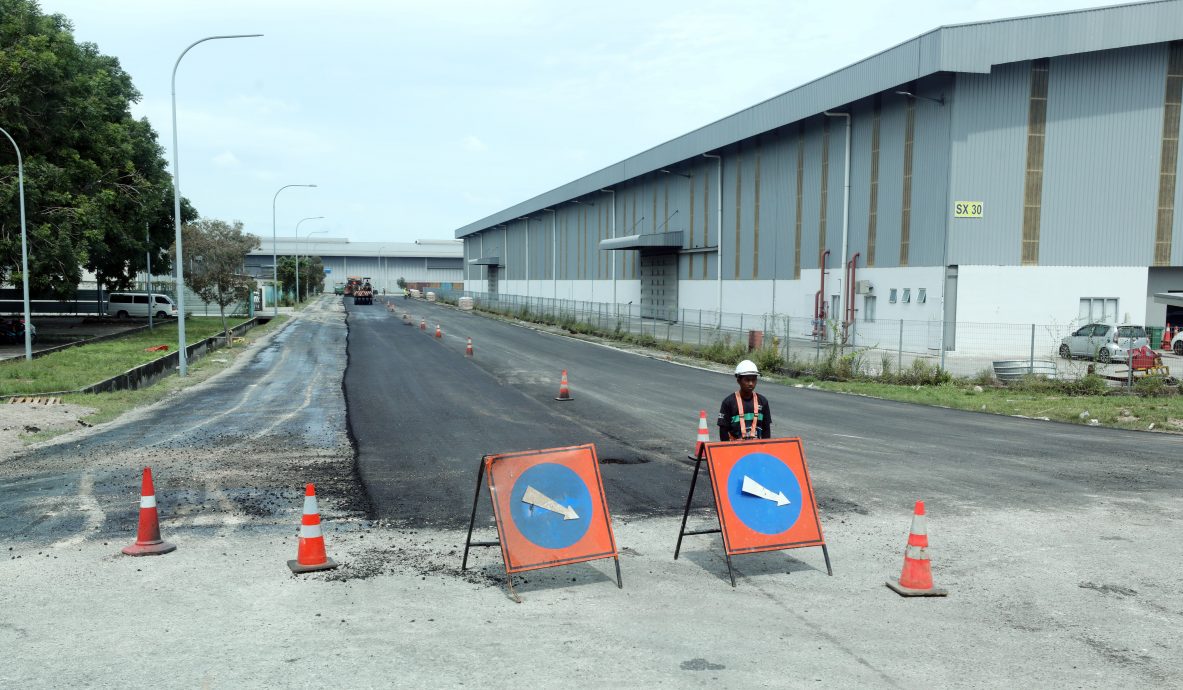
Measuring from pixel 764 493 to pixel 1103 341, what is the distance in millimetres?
25762

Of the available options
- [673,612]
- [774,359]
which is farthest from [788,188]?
[673,612]

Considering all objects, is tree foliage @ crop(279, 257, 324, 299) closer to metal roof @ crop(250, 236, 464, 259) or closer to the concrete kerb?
metal roof @ crop(250, 236, 464, 259)

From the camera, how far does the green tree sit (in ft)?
144

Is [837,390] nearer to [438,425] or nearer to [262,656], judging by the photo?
[438,425]

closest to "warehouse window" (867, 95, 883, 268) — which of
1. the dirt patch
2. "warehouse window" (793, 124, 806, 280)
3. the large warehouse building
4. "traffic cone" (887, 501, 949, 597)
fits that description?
Result: the large warehouse building

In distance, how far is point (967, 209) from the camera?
31.0 meters

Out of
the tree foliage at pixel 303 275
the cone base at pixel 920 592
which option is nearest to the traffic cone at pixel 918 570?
the cone base at pixel 920 592

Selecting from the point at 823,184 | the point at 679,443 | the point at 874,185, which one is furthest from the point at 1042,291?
the point at 679,443

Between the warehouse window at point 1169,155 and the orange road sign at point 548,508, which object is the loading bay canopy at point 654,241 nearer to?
the warehouse window at point 1169,155

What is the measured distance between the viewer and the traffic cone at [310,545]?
7289 mm

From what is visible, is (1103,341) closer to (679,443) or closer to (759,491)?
(679,443)

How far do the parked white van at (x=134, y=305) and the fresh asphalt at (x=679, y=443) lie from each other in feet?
128

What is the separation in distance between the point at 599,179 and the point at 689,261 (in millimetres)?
14026

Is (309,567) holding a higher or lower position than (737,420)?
lower
